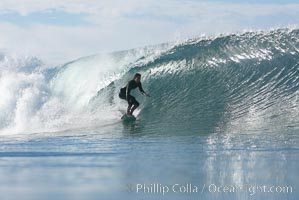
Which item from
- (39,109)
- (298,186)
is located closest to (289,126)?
(298,186)

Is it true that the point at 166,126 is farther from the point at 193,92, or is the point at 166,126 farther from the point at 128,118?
the point at 193,92

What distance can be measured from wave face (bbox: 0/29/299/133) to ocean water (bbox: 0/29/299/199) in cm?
4

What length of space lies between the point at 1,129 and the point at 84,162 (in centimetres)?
1095

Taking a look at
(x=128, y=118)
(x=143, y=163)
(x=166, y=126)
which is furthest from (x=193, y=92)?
(x=143, y=163)

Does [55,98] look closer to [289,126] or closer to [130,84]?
[130,84]

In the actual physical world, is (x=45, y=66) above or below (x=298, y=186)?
above

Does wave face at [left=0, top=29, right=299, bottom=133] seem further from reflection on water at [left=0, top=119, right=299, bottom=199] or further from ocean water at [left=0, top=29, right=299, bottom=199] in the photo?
reflection on water at [left=0, top=119, right=299, bottom=199]

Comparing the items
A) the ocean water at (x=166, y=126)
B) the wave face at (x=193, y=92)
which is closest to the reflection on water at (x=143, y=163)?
the ocean water at (x=166, y=126)

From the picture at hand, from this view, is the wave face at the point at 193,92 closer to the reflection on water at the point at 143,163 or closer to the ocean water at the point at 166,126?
the ocean water at the point at 166,126

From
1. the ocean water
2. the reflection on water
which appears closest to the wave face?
the ocean water

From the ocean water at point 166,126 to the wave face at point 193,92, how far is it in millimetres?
40

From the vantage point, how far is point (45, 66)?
117ft

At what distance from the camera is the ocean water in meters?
9.02

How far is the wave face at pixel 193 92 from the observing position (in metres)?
17.1
